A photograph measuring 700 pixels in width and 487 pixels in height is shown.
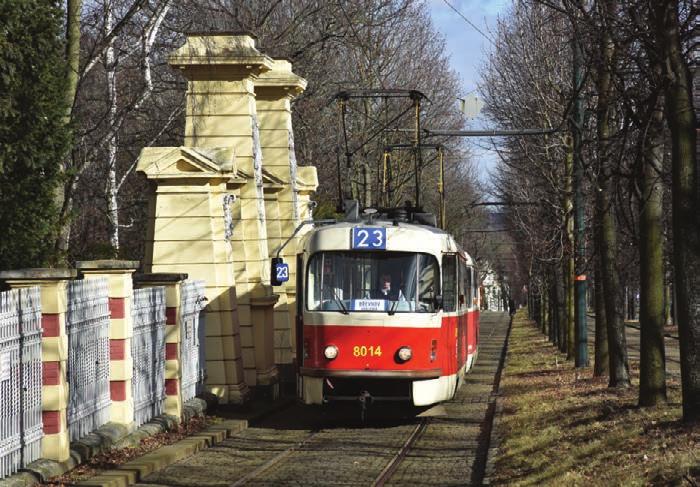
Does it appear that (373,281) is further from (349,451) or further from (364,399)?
(349,451)

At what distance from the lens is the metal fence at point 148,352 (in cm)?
1827

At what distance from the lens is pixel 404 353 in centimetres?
2008

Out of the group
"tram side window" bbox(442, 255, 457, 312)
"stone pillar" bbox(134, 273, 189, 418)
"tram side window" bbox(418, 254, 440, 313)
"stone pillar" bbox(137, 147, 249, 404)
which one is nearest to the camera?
"stone pillar" bbox(134, 273, 189, 418)

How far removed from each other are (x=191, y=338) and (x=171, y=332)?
1.64 metres

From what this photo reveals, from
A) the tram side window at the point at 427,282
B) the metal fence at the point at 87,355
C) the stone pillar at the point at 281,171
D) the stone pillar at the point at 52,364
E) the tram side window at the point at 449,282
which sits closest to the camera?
the stone pillar at the point at 52,364

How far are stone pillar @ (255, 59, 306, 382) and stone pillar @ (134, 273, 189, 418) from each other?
29.5 feet

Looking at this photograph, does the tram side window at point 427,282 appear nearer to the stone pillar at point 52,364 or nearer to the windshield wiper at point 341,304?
the windshield wiper at point 341,304

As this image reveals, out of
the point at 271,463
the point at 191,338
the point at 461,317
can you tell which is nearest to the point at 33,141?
the point at 191,338

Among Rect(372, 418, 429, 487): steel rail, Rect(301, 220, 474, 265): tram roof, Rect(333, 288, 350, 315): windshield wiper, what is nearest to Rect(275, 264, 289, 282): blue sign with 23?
Rect(301, 220, 474, 265): tram roof

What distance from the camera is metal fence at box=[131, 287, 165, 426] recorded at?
18.3 metres

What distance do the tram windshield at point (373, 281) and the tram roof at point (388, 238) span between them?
11cm

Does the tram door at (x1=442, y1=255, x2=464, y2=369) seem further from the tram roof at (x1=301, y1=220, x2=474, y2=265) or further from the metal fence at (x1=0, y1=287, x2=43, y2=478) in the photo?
the metal fence at (x1=0, y1=287, x2=43, y2=478)

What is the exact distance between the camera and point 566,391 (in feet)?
78.4

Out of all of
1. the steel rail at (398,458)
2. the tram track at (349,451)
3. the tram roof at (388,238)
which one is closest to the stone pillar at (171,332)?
the tram track at (349,451)
